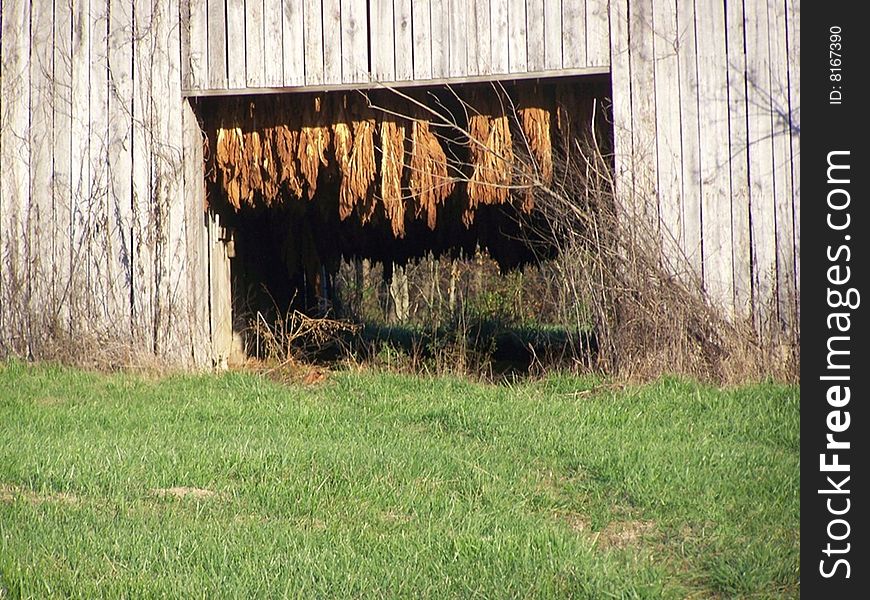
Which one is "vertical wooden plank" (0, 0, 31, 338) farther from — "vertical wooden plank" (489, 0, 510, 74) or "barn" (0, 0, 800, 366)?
"vertical wooden plank" (489, 0, 510, 74)

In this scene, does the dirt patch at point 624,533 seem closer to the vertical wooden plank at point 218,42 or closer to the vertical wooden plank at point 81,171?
the vertical wooden plank at point 218,42

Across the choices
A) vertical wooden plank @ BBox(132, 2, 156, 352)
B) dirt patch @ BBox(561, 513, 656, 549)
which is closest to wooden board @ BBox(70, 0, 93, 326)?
vertical wooden plank @ BBox(132, 2, 156, 352)

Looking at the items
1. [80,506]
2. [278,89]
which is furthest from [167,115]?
[80,506]

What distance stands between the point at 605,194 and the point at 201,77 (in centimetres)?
392

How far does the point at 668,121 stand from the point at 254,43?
385cm

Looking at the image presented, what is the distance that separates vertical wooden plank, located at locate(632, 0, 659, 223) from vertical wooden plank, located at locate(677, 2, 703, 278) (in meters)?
0.26

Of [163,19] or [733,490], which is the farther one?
[163,19]

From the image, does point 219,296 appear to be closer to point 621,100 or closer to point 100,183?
point 100,183

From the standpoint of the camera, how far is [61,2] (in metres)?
10.3

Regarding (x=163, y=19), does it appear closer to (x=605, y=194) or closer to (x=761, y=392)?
(x=605, y=194)

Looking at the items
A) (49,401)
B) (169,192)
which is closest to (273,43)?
(169,192)

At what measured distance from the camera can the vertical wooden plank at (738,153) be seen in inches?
365

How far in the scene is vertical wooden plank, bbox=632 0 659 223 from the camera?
30.9ft

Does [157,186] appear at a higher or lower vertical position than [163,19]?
lower
